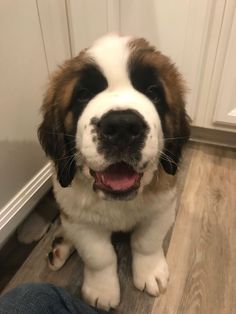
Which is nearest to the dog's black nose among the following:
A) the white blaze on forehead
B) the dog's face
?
the dog's face

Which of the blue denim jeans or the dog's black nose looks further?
the blue denim jeans

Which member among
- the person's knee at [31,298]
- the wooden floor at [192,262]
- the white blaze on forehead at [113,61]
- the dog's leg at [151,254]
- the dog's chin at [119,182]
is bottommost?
the wooden floor at [192,262]

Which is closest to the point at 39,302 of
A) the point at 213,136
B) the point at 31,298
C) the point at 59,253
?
the point at 31,298

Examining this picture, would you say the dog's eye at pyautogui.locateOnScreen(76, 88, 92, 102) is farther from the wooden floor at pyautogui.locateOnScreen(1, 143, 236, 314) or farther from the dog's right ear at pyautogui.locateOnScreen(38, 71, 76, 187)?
the wooden floor at pyautogui.locateOnScreen(1, 143, 236, 314)

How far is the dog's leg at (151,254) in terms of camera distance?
1.04 meters

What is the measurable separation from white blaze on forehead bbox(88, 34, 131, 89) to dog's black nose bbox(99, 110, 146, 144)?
0.10 metres

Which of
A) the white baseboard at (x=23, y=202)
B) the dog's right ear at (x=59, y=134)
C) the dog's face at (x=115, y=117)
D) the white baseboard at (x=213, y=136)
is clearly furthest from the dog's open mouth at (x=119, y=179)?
the white baseboard at (x=213, y=136)

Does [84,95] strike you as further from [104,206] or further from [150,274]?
[150,274]

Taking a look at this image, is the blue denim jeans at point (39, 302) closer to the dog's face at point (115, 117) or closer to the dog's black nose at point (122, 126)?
the dog's face at point (115, 117)

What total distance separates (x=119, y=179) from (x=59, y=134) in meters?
0.20

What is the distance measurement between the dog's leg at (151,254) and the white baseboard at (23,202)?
43cm

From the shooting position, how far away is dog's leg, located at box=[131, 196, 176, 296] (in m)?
1.04

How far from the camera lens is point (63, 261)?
1160 mm

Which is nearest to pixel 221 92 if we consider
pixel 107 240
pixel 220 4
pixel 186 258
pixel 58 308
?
pixel 220 4
